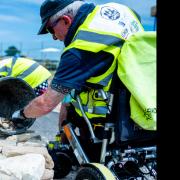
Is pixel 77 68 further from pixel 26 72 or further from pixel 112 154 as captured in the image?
pixel 26 72

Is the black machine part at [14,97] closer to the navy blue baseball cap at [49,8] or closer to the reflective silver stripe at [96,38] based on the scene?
the navy blue baseball cap at [49,8]

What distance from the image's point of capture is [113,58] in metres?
3.39

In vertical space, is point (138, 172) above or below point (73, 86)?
below

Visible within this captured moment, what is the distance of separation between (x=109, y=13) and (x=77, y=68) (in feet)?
1.78

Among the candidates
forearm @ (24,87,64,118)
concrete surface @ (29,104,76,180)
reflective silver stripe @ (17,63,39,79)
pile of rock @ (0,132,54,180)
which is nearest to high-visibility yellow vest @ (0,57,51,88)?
reflective silver stripe @ (17,63,39,79)

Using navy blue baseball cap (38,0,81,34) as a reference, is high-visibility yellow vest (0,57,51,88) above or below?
below

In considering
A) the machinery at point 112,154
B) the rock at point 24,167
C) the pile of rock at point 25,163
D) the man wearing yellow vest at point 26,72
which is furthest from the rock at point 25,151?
the man wearing yellow vest at point 26,72

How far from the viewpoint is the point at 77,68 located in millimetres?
3359

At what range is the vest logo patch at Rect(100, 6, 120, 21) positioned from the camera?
3.50m

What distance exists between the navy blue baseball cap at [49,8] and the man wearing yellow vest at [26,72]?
1897 mm

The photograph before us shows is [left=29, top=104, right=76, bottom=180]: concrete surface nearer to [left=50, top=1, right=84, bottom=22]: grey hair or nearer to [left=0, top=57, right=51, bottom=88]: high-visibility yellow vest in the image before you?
[left=0, top=57, right=51, bottom=88]: high-visibility yellow vest
